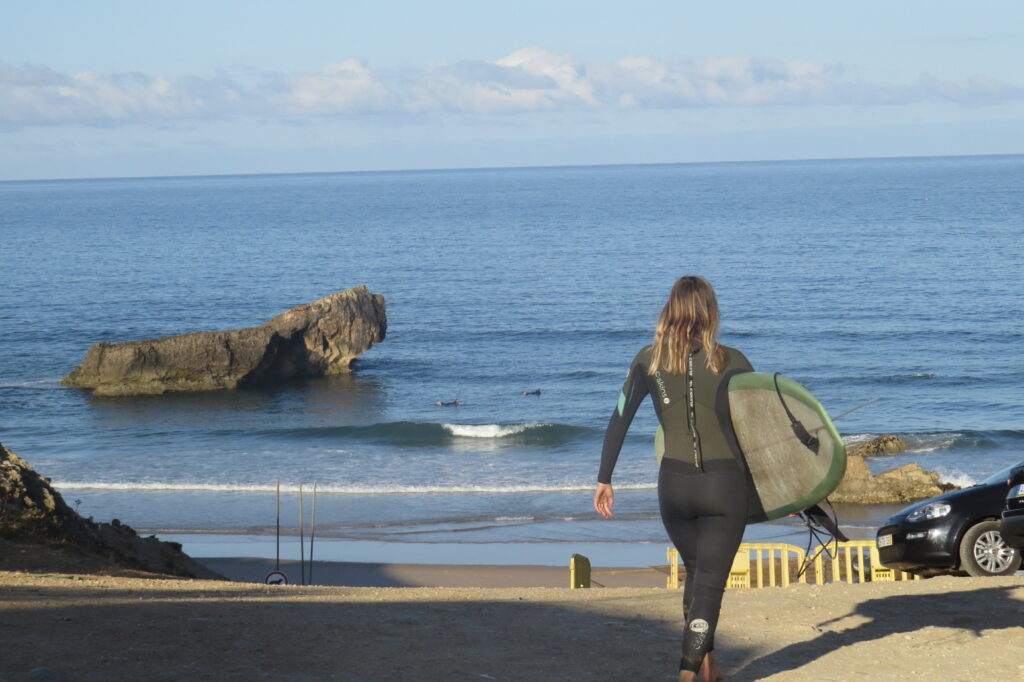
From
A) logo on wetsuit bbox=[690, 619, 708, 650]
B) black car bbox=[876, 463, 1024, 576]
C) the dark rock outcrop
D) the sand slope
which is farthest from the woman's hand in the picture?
the dark rock outcrop

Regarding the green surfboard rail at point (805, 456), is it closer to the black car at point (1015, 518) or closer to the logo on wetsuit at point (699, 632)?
the logo on wetsuit at point (699, 632)

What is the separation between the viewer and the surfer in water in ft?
17.8

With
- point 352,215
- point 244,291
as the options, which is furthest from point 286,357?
point 352,215

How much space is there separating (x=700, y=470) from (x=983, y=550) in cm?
795

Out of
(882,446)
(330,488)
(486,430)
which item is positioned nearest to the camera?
(330,488)

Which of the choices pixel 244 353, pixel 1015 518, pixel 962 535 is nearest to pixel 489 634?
pixel 1015 518

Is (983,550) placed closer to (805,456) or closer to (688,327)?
(805,456)

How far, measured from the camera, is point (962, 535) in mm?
12133

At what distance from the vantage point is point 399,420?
37250 mm

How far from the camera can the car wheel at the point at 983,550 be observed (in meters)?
12.1

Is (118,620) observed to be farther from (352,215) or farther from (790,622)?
(352,215)

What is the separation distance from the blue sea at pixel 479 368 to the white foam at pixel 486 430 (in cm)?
9

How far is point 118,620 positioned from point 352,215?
15194 cm

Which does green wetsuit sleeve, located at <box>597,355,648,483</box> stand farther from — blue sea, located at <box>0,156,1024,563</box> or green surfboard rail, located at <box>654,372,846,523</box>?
blue sea, located at <box>0,156,1024,563</box>
